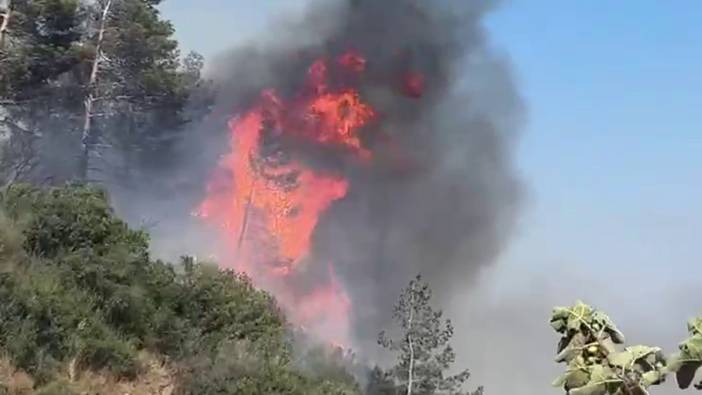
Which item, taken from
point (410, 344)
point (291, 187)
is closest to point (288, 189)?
point (291, 187)

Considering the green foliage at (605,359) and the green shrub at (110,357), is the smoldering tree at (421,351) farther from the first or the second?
the green foliage at (605,359)

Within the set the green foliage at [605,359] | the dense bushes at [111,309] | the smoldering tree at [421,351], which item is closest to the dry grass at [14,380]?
the dense bushes at [111,309]

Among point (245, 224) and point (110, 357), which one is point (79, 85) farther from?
point (110, 357)

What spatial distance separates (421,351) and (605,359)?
101 ft

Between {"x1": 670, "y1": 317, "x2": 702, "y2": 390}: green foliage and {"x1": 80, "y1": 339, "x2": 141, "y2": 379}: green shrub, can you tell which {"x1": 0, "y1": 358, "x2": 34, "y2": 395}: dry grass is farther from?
{"x1": 670, "y1": 317, "x2": 702, "y2": 390}: green foliage

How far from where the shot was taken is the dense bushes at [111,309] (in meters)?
15.4

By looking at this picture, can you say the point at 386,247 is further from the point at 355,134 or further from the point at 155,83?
the point at 155,83

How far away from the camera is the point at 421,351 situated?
1289 inches

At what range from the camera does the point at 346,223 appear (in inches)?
2051

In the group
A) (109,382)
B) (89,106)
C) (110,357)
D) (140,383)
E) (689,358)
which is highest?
(89,106)

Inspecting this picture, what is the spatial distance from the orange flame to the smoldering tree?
10.9m

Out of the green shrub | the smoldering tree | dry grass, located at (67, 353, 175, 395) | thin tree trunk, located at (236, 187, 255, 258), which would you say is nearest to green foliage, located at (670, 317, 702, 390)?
dry grass, located at (67, 353, 175, 395)

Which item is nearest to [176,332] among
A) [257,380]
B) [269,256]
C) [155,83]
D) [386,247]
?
[257,380]

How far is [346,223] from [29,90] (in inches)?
814
